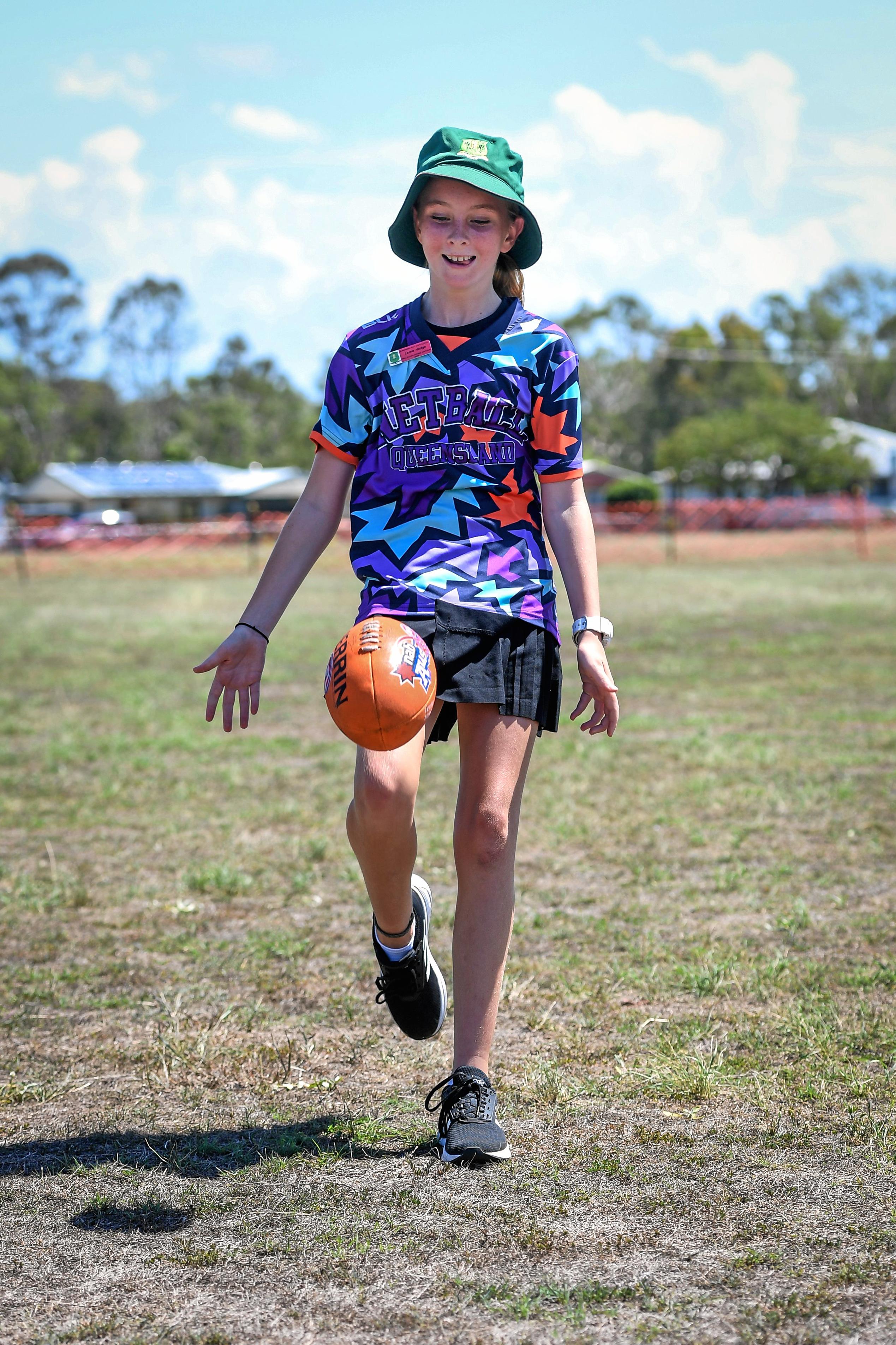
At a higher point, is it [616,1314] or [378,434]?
[378,434]

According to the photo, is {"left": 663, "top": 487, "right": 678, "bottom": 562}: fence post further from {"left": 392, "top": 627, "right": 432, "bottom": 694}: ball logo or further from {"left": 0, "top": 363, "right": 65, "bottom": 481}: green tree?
{"left": 0, "top": 363, "right": 65, "bottom": 481}: green tree

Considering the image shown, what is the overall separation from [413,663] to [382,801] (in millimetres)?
312

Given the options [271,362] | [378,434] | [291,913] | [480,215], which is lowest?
[291,913]

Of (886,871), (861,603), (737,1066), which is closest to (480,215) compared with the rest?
(737,1066)

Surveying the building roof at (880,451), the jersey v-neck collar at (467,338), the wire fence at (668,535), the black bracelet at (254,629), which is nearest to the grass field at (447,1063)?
the black bracelet at (254,629)

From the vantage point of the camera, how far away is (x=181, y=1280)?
2391mm

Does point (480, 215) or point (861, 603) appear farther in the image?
point (861, 603)

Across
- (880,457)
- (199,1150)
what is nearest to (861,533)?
(199,1150)

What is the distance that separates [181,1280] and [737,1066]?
1.59 meters

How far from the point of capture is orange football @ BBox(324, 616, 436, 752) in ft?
9.19

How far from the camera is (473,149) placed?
9.95 feet

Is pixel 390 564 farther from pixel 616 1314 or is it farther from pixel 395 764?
pixel 616 1314

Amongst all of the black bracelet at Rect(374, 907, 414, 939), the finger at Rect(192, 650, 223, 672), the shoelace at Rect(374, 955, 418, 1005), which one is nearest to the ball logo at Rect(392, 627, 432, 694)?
the finger at Rect(192, 650, 223, 672)

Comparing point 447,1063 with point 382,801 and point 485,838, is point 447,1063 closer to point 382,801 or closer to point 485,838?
point 485,838
